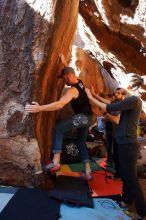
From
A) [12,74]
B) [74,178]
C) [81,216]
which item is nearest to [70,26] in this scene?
[12,74]

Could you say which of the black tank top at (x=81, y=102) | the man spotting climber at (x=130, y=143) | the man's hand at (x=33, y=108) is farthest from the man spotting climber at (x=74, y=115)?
the man spotting climber at (x=130, y=143)

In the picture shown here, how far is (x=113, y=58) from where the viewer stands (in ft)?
34.4

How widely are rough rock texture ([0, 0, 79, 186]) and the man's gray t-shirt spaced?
1240 mm

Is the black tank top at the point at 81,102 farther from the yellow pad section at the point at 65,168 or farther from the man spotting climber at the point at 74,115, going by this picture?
the yellow pad section at the point at 65,168

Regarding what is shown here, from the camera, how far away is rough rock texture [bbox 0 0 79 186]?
15.9 feet

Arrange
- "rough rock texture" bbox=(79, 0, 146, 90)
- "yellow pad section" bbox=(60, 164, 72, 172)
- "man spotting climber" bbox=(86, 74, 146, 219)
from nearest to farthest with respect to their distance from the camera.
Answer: "man spotting climber" bbox=(86, 74, 146, 219)
"yellow pad section" bbox=(60, 164, 72, 172)
"rough rock texture" bbox=(79, 0, 146, 90)

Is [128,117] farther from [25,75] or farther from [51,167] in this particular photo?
[25,75]

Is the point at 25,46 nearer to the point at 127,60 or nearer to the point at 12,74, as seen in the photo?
the point at 12,74

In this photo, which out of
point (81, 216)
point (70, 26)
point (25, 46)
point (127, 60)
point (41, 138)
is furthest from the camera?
point (127, 60)

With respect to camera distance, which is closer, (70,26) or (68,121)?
(68,121)

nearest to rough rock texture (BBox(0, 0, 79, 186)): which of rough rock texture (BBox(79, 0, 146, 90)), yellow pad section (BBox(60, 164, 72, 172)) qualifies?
yellow pad section (BBox(60, 164, 72, 172))

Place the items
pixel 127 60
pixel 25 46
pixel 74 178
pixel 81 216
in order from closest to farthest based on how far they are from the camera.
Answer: pixel 81 216, pixel 25 46, pixel 74 178, pixel 127 60

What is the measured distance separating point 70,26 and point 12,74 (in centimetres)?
184

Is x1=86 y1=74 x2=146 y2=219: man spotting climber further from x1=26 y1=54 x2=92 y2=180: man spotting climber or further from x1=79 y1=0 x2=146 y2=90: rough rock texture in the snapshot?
x1=79 y1=0 x2=146 y2=90: rough rock texture
